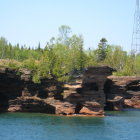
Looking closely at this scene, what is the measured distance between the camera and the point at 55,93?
57719 millimetres

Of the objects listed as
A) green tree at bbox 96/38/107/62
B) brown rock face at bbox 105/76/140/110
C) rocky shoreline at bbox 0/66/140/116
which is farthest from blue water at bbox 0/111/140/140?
green tree at bbox 96/38/107/62

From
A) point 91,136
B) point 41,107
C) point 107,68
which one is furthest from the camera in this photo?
point 41,107

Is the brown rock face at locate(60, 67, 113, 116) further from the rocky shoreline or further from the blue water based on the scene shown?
the blue water

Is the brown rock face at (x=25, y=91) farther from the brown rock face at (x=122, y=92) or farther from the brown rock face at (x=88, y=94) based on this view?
the brown rock face at (x=122, y=92)

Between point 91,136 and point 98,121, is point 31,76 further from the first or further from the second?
point 91,136

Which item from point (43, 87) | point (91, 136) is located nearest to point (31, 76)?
point (43, 87)

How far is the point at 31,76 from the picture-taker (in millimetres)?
58219

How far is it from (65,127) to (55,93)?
13856 millimetres

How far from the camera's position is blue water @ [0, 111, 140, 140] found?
127 ft

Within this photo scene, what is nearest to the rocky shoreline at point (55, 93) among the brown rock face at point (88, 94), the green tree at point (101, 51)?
the brown rock face at point (88, 94)

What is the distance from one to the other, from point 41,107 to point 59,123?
11135 mm

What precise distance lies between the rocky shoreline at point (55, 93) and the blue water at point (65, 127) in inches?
99.0

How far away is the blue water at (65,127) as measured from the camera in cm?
3862

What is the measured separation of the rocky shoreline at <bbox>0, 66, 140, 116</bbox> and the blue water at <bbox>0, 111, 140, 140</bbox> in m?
2.51
